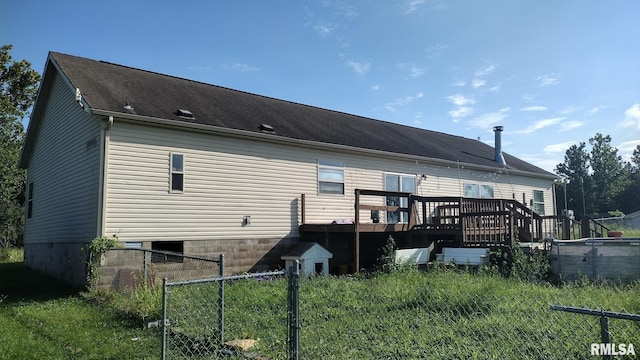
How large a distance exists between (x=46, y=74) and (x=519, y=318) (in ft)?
51.2

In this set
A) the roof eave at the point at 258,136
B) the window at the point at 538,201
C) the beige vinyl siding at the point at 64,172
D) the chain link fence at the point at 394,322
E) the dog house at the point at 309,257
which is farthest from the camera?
the window at the point at 538,201

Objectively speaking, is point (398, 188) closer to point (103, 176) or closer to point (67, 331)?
point (103, 176)

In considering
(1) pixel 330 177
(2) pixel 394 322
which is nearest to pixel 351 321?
(2) pixel 394 322

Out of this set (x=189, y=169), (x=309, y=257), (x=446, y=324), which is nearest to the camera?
(x=446, y=324)

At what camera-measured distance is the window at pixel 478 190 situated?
20.5m

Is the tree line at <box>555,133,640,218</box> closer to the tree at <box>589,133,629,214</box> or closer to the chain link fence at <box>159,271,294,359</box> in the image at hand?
the tree at <box>589,133,629,214</box>

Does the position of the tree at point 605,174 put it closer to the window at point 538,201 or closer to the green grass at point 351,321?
the window at point 538,201

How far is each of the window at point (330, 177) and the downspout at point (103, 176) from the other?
668 centimetres

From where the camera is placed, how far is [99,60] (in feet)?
50.1

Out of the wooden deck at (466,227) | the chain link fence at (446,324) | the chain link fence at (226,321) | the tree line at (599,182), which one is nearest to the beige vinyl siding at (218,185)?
the wooden deck at (466,227)

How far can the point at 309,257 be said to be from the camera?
13.4 metres

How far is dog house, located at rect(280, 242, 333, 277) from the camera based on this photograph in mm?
13266

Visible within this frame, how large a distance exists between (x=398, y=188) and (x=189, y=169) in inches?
329

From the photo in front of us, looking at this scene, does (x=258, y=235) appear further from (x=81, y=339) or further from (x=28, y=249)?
(x=28, y=249)
